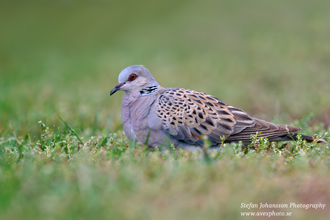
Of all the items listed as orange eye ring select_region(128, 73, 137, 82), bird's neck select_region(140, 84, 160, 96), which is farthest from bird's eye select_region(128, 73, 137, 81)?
bird's neck select_region(140, 84, 160, 96)

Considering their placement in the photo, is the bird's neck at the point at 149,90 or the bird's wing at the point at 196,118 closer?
the bird's wing at the point at 196,118

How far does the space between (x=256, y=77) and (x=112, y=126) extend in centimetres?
581

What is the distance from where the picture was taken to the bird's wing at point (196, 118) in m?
5.12

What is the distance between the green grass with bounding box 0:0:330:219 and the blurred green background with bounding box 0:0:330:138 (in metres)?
0.05

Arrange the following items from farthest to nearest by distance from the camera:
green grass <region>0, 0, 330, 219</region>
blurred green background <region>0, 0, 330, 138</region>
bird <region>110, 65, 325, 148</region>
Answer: blurred green background <region>0, 0, 330, 138</region>, bird <region>110, 65, 325, 148</region>, green grass <region>0, 0, 330, 219</region>

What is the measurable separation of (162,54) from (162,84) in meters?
4.14

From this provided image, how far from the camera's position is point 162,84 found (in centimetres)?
1111

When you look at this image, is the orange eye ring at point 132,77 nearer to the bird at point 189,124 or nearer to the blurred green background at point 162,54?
the bird at point 189,124

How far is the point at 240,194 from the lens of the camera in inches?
127

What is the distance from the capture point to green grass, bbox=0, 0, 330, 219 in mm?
3236

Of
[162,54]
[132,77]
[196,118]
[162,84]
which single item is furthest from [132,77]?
[162,54]

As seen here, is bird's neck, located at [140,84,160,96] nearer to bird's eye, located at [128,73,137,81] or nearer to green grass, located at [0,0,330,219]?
bird's eye, located at [128,73,137,81]

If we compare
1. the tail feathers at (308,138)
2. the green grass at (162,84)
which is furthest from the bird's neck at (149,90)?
the tail feathers at (308,138)

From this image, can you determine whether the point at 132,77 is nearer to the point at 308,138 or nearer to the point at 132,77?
the point at 132,77
